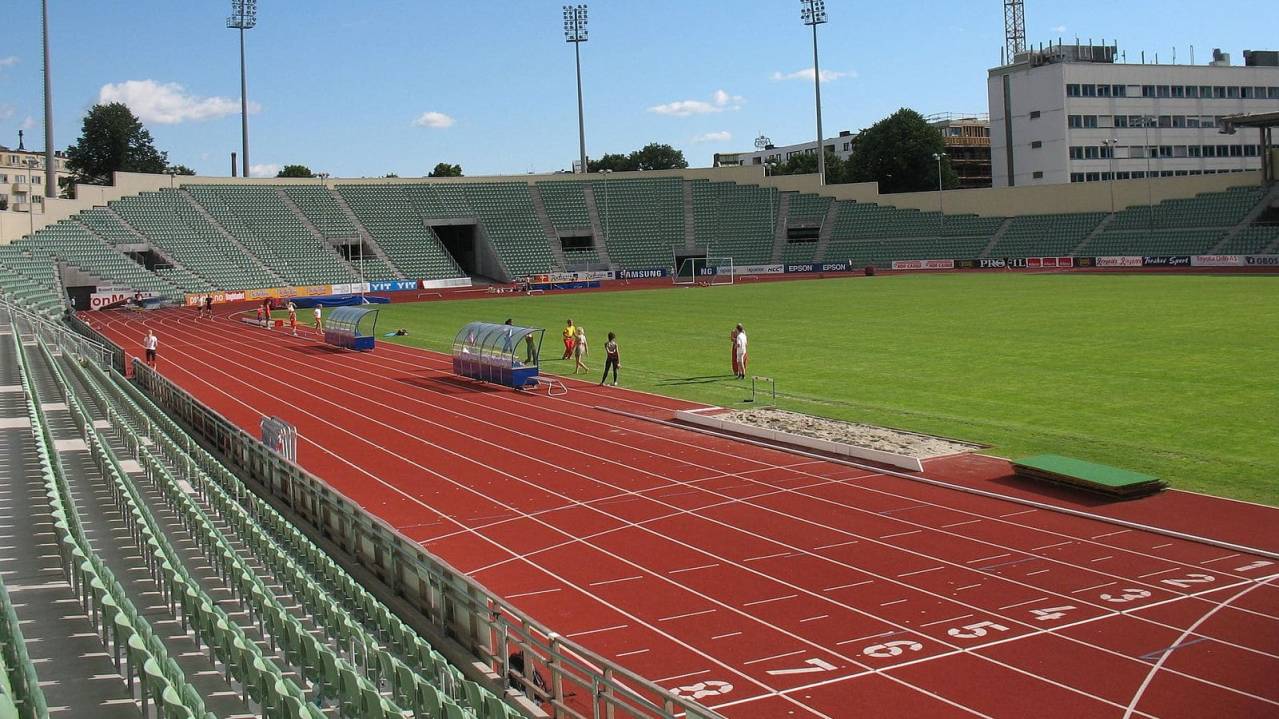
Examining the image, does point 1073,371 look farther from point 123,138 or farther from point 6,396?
point 123,138

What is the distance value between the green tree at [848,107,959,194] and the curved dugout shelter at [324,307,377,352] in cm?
8346

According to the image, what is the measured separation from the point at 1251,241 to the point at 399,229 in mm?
59966

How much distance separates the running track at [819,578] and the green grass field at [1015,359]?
3919 mm

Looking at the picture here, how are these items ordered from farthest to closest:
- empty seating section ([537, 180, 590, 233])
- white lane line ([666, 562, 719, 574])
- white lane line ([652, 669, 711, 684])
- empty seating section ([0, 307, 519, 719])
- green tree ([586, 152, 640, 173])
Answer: green tree ([586, 152, 640, 173])
empty seating section ([537, 180, 590, 233])
white lane line ([666, 562, 719, 574])
white lane line ([652, 669, 711, 684])
empty seating section ([0, 307, 519, 719])

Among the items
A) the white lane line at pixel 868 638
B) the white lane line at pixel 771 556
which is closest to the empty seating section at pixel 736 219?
the white lane line at pixel 771 556

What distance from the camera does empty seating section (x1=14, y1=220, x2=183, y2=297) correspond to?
65.8 metres

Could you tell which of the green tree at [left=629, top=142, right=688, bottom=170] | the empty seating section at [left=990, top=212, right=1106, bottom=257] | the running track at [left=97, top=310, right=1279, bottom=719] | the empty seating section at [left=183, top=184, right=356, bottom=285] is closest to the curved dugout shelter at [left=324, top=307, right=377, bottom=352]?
the running track at [left=97, top=310, right=1279, bottom=719]

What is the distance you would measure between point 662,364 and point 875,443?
47.1 feet

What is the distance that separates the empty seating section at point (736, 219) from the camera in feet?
294

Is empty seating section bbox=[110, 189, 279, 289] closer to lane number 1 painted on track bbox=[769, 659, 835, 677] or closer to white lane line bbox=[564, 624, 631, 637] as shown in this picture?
white lane line bbox=[564, 624, 631, 637]

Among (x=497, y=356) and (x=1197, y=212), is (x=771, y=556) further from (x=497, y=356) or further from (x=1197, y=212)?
(x=1197, y=212)

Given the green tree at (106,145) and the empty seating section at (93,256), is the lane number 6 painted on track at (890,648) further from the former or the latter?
the green tree at (106,145)

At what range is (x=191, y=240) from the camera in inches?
3041

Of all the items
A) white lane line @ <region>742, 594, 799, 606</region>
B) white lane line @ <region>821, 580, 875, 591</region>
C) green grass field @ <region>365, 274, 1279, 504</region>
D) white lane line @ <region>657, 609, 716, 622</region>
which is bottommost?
white lane line @ <region>657, 609, 716, 622</region>
